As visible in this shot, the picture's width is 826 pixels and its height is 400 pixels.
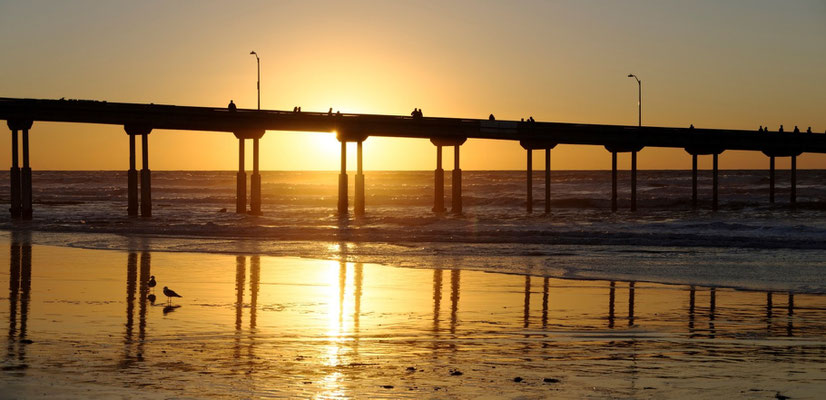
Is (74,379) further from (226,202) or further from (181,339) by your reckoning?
(226,202)

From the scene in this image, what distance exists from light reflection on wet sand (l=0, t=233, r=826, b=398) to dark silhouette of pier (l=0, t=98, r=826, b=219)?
3515 cm

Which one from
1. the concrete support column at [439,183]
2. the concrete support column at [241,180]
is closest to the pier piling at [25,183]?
the concrete support column at [241,180]

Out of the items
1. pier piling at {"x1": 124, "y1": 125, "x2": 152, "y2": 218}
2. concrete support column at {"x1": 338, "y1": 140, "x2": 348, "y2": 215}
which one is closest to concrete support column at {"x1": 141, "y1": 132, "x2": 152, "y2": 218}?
pier piling at {"x1": 124, "y1": 125, "x2": 152, "y2": 218}

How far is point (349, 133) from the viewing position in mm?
63406

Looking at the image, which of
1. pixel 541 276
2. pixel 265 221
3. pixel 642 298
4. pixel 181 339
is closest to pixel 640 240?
pixel 541 276

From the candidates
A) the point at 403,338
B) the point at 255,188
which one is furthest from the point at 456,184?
the point at 403,338

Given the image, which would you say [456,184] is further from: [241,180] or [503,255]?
[503,255]

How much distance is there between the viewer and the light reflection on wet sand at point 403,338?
10984mm

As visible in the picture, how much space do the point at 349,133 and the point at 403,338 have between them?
4982cm

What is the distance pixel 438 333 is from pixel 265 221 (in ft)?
144

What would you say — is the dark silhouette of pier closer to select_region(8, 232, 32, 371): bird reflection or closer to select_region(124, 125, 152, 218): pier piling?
select_region(124, 125, 152, 218): pier piling

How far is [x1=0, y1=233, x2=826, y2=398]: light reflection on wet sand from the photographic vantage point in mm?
10984

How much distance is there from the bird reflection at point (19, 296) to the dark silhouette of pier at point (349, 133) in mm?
22659

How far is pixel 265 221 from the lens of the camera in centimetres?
5759
